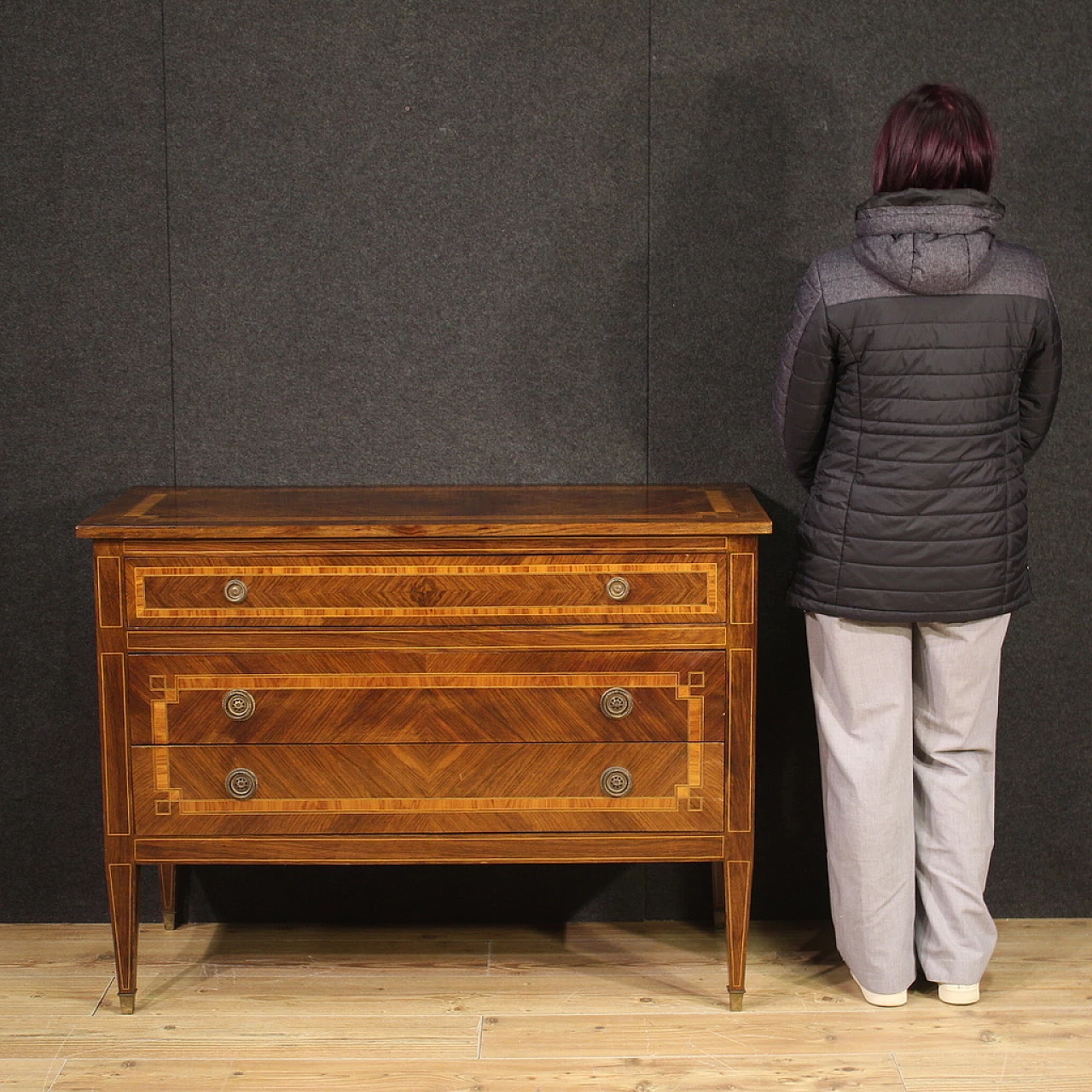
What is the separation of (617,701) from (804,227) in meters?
1.12

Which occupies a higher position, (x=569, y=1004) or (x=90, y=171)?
(x=90, y=171)

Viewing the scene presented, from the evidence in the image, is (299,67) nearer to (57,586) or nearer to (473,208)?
(473,208)

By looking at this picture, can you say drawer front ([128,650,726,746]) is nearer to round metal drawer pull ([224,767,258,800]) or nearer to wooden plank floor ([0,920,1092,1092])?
round metal drawer pull ([224,767,258,800])

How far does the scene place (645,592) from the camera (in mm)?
2646

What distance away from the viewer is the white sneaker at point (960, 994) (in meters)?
2.81

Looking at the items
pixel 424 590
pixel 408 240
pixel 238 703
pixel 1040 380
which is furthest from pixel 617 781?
pixel 408 240

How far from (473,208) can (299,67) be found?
462mm

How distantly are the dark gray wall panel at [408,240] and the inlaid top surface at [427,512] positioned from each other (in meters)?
0.12

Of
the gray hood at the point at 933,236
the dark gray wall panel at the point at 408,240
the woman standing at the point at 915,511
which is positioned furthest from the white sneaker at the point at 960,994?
the gray hood at the point at 933,236

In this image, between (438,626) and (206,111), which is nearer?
(438,626)

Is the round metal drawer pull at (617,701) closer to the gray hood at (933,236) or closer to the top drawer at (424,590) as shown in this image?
the top drawer at (424,590)

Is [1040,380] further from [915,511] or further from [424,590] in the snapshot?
[424,590]

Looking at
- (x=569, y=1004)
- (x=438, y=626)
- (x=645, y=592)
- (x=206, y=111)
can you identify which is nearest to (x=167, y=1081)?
(x=569, y=1004)

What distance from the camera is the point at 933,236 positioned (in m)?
2.49
